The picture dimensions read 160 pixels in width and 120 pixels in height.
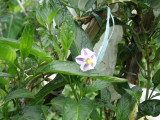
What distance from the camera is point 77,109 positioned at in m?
0.39

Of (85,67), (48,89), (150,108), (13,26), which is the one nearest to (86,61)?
(85,67)

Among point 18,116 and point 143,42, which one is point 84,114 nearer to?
point 18,116

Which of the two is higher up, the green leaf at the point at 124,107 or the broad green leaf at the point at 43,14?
the broad green leaf at the point at 43,14

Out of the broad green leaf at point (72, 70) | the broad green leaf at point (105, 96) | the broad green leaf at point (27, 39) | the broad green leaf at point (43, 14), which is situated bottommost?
the broad green leaf at point (105, 96)

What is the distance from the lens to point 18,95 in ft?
1.33

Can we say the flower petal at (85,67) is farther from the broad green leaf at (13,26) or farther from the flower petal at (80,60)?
the broad green leaf at (13,26)

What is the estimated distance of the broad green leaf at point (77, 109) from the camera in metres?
0.37

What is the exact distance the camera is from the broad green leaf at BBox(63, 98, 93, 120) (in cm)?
37

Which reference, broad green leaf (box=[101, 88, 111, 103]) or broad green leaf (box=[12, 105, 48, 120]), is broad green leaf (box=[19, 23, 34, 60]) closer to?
broad green leaf (box=[12, 105, 48, 120])

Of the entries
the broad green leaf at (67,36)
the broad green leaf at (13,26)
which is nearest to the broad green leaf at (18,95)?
the broad green leaf at (67,36)

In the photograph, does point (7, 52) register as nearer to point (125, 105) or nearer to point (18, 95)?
point (18, 95)

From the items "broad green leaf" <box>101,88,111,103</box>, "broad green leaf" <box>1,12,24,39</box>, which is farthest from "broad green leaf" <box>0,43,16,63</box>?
"broad green leaf" <box>1,12,24,39</box>

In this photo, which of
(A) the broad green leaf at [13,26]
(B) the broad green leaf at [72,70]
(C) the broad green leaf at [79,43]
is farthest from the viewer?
(A) the broad green leaf at [13,26]

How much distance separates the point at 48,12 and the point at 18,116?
24cm
